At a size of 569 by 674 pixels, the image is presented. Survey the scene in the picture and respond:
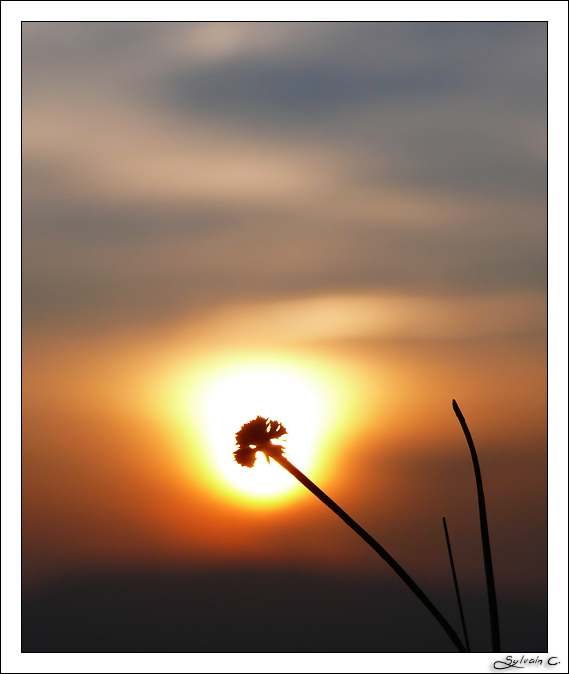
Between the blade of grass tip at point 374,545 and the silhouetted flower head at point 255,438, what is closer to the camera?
the blade of grass tip at point 374,545

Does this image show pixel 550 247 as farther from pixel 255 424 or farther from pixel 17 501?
pixel 17 501

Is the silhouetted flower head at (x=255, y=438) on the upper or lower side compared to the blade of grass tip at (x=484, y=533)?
upper

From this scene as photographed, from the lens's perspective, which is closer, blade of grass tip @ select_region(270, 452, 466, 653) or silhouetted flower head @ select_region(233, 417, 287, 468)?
blade of grass tip @ select_region(270, 452, 466, 653)

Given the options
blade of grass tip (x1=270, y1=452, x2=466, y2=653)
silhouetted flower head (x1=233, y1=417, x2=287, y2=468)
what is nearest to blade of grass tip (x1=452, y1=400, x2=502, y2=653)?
blade of grass tip (x1=270, y1=452, x2=466, y2=653)

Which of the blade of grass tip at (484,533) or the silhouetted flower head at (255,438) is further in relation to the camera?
the silhouetted flower head at (255,438)

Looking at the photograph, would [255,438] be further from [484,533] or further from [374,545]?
[484,533]

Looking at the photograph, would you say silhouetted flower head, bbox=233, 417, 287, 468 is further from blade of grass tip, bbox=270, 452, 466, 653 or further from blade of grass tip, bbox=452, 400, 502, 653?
blade of grass tip, bbox=452, 400, 502, 653

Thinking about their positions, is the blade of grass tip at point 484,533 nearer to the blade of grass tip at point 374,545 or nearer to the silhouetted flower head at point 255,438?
the blade of grass tip at point 374,545

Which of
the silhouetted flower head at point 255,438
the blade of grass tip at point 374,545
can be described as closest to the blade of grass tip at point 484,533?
the blade of grass tip at point 374,545
